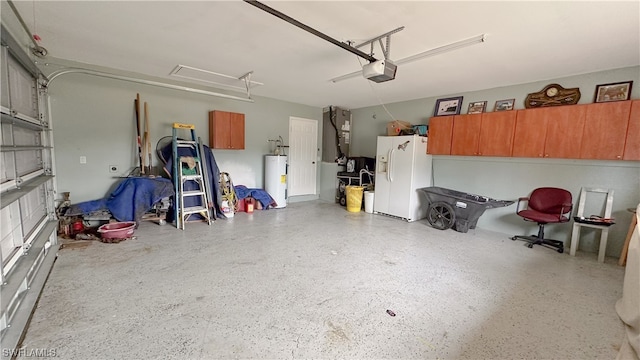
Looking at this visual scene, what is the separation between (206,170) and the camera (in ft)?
15.8

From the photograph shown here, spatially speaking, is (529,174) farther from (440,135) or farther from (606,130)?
(440,135)

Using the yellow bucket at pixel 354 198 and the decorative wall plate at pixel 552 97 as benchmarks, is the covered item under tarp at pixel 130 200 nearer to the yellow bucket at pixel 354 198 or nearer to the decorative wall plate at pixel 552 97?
the yellow bucket at pixel 354 198

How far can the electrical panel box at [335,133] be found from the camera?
6.92m

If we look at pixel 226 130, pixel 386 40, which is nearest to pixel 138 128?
pixel 226 130

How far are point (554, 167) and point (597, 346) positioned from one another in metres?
3.12

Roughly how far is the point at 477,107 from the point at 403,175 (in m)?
1.81

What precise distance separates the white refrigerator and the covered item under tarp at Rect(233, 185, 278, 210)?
2.47 metres

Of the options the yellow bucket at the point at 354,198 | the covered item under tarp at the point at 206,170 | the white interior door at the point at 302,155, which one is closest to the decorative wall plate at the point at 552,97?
the yellow bucket at the point at 354,198

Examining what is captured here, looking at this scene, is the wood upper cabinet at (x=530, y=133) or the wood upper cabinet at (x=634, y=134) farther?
the wood upper cabinet at (x=530, y=133)

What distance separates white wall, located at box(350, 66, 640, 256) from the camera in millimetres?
3555

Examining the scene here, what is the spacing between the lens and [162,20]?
2.58 m

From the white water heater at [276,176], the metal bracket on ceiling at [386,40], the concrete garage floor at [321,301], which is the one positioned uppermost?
the metal bracket on ceiling at [386,40]

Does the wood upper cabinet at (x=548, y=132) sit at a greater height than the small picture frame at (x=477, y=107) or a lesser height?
lesser

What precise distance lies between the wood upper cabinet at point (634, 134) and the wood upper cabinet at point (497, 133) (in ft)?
4.03
